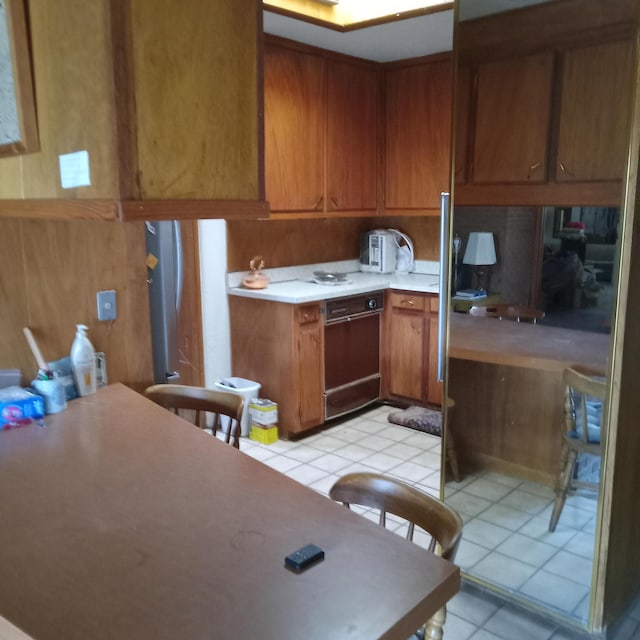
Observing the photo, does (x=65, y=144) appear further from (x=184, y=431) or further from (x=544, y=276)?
(x=544, y=276)

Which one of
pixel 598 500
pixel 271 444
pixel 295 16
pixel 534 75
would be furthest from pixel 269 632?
pixel 295 16

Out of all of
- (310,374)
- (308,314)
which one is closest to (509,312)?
(308,314)

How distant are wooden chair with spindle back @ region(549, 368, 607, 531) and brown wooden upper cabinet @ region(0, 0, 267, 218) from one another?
1.30 meters

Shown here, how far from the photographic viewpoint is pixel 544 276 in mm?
2131

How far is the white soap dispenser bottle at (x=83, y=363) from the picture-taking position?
7.48 feet

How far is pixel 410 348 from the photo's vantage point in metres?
4.52

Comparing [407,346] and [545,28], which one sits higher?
[545,28]

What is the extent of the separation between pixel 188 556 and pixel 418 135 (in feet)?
13.0

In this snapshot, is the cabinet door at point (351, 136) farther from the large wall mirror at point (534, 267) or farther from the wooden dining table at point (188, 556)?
the wooden dining table at point (188, 556)

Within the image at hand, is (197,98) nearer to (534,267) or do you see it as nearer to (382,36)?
(534,267)

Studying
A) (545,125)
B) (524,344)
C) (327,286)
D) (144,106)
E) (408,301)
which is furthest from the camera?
(408,301)

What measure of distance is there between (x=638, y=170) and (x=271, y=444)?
282 centimetres

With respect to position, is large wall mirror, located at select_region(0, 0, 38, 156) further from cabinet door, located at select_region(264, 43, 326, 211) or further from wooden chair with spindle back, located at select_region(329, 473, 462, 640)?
cabinet door, located at select_region(264, 43, 326, 211)

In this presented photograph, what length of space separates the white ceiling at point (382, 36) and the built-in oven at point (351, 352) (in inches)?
65.7
